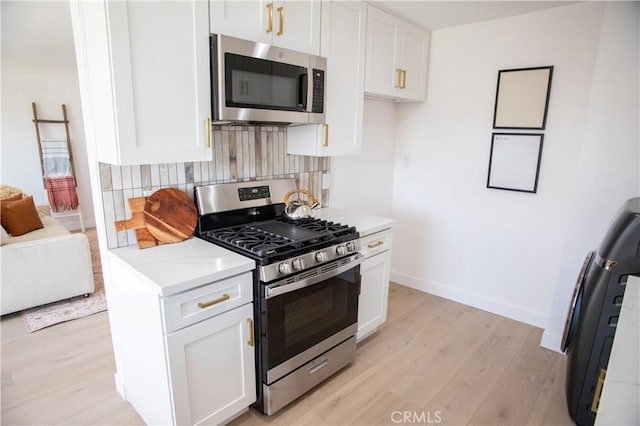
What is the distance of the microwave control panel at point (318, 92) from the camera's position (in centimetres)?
204

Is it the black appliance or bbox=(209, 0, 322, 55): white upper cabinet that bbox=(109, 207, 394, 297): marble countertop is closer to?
bbox=(209, 0, 322, 55): white upper cabinet

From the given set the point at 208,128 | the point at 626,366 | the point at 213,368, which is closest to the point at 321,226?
the point at 208,128

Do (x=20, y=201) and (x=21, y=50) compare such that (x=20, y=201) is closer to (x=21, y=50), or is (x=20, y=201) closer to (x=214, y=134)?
(x=21, y=50)

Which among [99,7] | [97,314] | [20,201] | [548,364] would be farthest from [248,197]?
[20,201]

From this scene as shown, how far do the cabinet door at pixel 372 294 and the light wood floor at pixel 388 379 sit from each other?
168 mm

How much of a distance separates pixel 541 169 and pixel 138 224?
265 cm

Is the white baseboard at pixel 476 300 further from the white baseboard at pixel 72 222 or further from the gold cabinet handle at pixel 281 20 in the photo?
the white baseboard at pixel 72 222

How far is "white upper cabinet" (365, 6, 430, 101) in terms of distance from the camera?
2479 mm

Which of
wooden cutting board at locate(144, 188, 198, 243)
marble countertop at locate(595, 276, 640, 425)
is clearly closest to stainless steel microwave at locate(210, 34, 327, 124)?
wooden cutting board at locate(144, 188, 198, 243)

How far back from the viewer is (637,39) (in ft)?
6.48

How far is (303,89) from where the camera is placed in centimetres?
198

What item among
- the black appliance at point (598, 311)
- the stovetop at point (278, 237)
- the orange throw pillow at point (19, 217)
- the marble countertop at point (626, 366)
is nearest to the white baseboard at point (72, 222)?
the orange throw pillow at point (19, 217)

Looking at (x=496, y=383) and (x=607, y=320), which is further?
(x=496, y=383)

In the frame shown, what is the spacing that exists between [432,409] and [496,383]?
1.61ft
